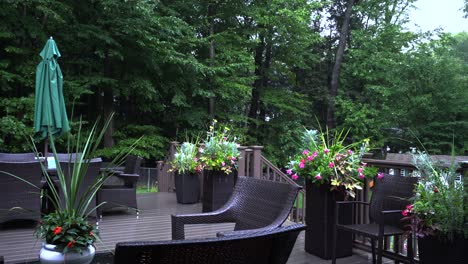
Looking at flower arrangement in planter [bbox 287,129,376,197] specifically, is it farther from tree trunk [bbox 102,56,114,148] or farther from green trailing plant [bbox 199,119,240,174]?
tree trunk [bbox 102,56,114,148]

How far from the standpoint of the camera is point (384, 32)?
55.2 ft

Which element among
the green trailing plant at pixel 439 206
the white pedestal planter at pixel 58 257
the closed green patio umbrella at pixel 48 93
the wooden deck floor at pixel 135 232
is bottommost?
the wooden deck floor at pixel 135 232

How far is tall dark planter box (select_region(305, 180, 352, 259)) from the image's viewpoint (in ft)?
11.5

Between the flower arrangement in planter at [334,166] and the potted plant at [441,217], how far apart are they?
865 mm

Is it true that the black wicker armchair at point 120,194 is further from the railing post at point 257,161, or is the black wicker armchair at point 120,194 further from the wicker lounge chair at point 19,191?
Answer: the railing post at point 257,161

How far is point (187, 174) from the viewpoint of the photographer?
19.7 feet

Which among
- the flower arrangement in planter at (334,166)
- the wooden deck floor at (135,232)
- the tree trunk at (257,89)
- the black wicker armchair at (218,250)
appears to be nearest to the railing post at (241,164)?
the wooden deck floor at (135,232)

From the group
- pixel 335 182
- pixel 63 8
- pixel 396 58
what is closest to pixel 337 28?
pixel 396 58

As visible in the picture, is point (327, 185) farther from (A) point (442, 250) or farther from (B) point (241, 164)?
(B) point (241, 164)

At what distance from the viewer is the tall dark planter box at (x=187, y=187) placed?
6031 mm

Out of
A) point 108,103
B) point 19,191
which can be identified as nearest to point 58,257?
point 19,191

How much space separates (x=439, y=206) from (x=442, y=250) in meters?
0.26

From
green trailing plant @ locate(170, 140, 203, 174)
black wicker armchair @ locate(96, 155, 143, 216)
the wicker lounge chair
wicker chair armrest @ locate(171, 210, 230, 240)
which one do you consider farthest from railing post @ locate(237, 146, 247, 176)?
wicker chair armrest @ locate(171, 210, 230, 240)

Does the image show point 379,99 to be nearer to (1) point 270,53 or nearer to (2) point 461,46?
(1) point 270,53
